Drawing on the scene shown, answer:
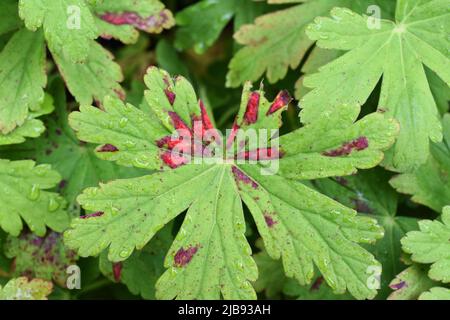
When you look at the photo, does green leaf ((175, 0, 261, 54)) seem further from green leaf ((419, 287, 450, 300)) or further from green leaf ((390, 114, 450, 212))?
green leaf ((419, 287, 450, 300))

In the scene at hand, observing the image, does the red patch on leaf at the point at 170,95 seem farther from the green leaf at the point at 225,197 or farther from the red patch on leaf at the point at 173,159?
the red patch on leaf at the point at 173,159

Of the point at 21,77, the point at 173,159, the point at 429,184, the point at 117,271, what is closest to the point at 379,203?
the point at 429,184

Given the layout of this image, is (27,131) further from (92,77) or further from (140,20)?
(140,20)

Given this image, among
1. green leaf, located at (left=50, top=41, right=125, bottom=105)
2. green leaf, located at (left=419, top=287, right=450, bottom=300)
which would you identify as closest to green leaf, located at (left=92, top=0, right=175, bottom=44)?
green leaf, located at (left=50, top=41, right=125, bottom=105)

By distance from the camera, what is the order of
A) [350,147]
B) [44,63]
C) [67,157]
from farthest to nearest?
1. [67,157]
2. [44,63]
3. [350,147]

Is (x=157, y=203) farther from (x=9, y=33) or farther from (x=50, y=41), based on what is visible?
(x=9, y=33)

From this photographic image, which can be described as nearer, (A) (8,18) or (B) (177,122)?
(B) (177,122)

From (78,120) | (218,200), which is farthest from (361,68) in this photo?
(78,120)
